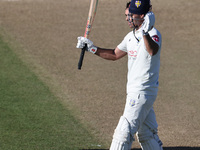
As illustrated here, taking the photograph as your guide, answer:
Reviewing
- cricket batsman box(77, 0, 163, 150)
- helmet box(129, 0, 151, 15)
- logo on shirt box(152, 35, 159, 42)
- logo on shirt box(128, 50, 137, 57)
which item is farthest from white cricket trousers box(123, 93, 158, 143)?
helmet box(129, 0, 151, 15)

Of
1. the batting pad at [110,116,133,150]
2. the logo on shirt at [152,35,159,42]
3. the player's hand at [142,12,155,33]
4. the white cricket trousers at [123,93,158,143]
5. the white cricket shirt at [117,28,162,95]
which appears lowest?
the batting pad at [110,116,133,150]

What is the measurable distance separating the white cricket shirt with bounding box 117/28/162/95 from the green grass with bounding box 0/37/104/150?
1661mm

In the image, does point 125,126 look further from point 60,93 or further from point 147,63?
point 60,93

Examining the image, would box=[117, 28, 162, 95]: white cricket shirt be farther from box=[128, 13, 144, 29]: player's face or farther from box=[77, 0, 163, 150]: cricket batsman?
box=[128, 13, 144, 29]: player's face

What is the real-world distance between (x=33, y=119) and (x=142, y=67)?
9.48ft

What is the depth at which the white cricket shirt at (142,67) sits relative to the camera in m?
6.18

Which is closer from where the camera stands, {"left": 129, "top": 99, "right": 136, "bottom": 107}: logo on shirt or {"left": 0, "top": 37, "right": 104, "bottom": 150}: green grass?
{"left": 129, "top": 99, "right": 136, "bottom": 107}: logo on shirt

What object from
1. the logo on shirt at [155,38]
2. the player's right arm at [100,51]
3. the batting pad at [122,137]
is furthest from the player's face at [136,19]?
the batting pad at [122,137]

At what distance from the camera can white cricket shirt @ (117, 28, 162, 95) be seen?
618cm

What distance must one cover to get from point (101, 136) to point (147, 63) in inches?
84.7

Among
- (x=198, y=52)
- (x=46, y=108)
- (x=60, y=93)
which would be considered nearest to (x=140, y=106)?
(x=46, y=108)

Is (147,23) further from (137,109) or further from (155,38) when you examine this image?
(137,109)

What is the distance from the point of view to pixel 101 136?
785cm

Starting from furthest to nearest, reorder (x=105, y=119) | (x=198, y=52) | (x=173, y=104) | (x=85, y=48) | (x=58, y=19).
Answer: (x=58, y=19), (x=198, y=52), (x=173, y=104), (x=105, y=119), (x=85, y=48)
